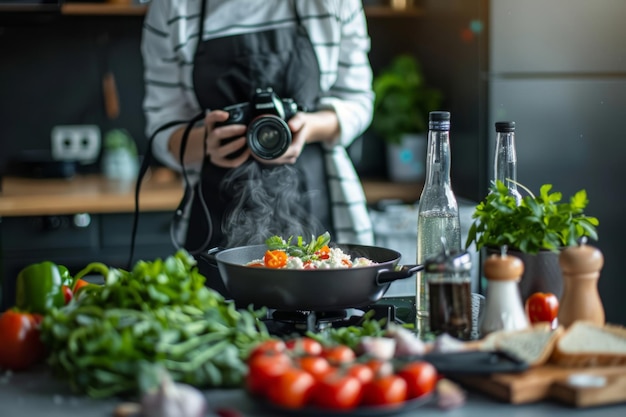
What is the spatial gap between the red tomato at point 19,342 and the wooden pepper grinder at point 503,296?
62 cm

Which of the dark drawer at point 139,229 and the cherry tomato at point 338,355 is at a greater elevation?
the cherry tomato at point 338,355

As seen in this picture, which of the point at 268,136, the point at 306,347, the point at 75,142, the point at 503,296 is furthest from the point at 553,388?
the point at 75,142

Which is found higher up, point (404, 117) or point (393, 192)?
point (404, 117)

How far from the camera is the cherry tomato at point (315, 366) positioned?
1.02 m

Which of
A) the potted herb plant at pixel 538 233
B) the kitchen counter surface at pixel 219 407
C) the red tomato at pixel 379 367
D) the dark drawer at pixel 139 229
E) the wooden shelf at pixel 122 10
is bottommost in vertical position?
the dark drawer at pixel 139 229

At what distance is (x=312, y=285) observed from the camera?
130cm

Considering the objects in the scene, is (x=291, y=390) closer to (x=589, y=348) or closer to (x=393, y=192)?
(x=589, y=348)

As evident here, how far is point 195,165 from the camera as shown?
228cm

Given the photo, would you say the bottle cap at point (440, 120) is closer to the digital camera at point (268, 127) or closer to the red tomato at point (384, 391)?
the red tomato at point (384, 391)

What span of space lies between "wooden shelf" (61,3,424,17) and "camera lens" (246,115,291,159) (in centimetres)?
156

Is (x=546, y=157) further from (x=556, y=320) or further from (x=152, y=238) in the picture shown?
(x=556, y=320)

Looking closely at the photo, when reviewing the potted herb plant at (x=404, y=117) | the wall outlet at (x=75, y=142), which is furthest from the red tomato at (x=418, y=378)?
the wall outlet at (x=75, y=142)

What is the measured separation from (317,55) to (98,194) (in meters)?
1.15

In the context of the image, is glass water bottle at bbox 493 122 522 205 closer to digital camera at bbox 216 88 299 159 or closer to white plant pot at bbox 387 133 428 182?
digital camera at bbox 216 88 299 159
